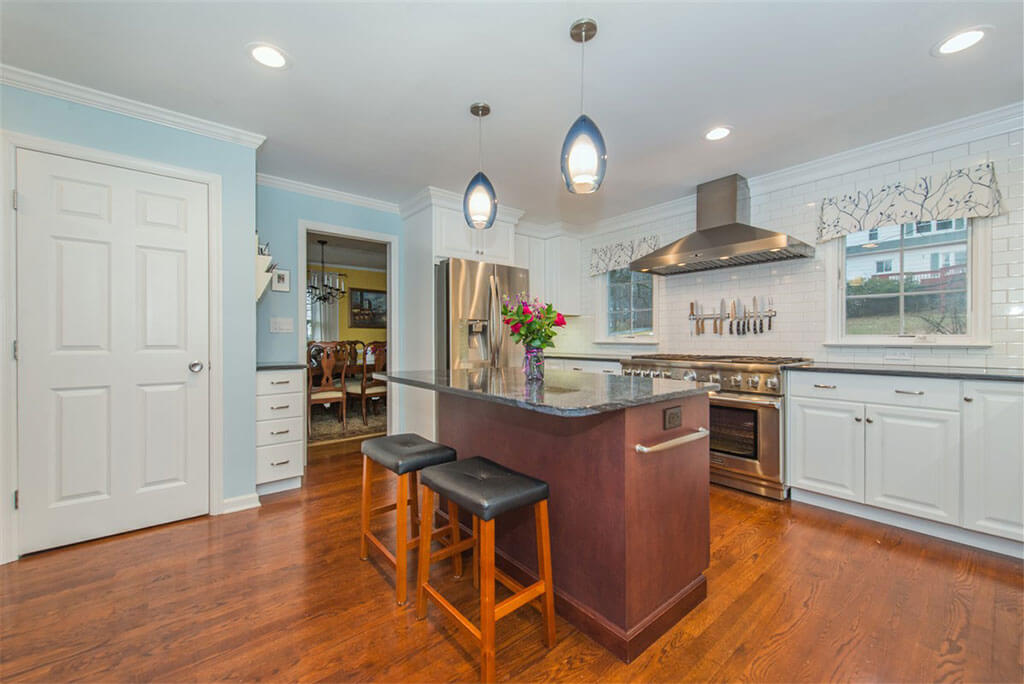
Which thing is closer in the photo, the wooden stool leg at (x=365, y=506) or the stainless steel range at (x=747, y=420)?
the wooden stool leg at (x=365, y=506)

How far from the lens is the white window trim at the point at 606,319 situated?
14.3 ft

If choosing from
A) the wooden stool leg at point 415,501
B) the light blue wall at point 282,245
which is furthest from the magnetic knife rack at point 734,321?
the light blue wall at point 282,245

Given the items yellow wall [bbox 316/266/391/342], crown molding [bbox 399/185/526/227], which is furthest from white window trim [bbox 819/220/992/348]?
yellow wall [bbox 316/266/391/342]

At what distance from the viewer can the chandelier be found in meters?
6.80

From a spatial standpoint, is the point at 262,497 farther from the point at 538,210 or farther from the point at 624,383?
the point at 538,210

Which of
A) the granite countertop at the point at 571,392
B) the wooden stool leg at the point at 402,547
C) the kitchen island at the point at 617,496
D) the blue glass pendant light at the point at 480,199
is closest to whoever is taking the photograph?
the granite countertop at the point at 571,392

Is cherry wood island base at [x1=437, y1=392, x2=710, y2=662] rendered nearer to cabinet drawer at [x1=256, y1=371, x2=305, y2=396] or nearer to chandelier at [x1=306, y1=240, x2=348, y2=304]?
cabinet drawer at [x1=256, y1=371, x2=305, y2=396]

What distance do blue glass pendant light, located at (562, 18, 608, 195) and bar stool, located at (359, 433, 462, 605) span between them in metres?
1.34

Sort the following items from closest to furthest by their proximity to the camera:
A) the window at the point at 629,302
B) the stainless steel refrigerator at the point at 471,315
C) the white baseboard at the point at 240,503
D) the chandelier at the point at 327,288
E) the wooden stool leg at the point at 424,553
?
the wooden stool leg at the point at 424,553 < the white baseboard at the point at 240,503 < the stainless steel refrigerator at the point at 471,315 < the window at the point at 629,302 < the chandelier at the point at 327,288

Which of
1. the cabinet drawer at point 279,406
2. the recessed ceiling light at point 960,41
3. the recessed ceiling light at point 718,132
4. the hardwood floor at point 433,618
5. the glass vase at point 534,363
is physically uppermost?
the recessed ceiling light at point 718,132

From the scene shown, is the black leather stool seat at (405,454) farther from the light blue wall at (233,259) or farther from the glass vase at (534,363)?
the light blue wall at (233,259)

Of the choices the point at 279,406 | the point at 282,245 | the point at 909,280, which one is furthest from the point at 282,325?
the point at 909,280

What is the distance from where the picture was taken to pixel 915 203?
2.75 metres

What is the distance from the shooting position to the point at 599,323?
16.6ft
